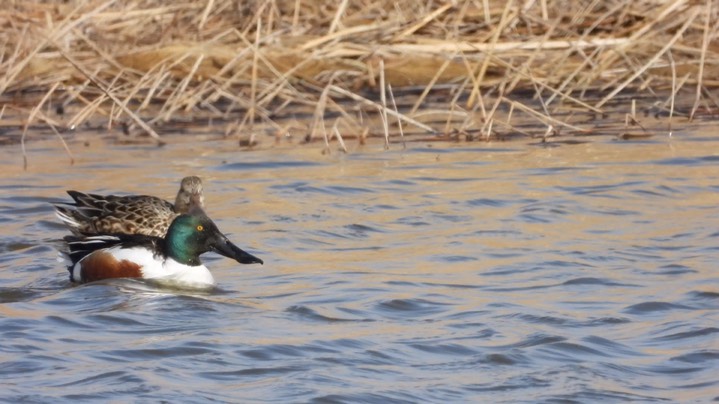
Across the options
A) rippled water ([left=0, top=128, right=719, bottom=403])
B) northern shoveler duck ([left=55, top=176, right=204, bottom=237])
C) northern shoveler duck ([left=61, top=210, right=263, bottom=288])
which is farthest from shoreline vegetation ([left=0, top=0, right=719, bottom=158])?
northern shoveler duck ([left=61, top=210, right=263, bottom=288])

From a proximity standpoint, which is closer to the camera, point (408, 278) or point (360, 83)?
point (408, 278)

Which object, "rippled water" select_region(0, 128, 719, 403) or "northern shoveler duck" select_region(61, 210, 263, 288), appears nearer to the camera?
"rippled water" select_region(0, 128, 719, 403)

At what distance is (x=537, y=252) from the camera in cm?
673

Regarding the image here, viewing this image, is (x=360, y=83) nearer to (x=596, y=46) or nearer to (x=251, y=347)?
(x=596, y=46)

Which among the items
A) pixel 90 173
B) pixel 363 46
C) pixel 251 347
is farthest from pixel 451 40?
pixel 251 347

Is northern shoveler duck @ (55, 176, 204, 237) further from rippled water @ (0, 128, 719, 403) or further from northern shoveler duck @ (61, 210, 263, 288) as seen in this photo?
northern shoveler duck @ (61, 210, 263, 288)

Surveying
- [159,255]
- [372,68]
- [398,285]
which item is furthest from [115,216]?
[372,68]

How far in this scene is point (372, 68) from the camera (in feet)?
38.0

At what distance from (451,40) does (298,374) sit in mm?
6971

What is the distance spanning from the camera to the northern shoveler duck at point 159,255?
6.50 meters

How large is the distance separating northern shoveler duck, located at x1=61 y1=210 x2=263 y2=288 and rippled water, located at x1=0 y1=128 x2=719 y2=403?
0.48ft

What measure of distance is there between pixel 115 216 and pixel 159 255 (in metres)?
0.70

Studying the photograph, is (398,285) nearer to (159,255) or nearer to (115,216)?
(159,255)

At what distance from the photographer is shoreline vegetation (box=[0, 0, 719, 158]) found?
10.6 m
